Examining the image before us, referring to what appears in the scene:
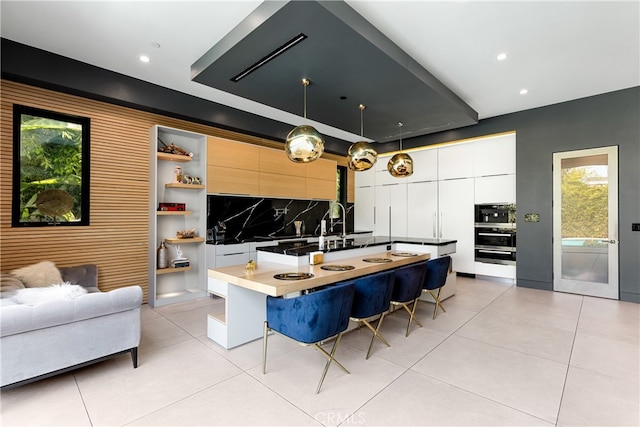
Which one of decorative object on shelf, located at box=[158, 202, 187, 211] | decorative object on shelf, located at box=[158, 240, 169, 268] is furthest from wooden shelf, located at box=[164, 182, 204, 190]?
decorative object on shelf, located at box=[158, 240, 169, 268]

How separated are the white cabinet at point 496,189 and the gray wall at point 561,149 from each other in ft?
0.44

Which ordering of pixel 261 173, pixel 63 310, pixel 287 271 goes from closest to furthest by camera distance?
pixel 63 310
pixel 287 271
pixel 261 173

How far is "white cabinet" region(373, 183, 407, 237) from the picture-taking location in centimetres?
674

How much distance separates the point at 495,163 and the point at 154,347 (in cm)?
588

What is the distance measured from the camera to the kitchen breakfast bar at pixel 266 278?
2.46 metres

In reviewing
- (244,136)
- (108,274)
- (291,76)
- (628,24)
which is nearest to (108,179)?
(108,274)

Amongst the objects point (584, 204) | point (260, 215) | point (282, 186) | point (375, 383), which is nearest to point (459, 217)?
point (584, 204)

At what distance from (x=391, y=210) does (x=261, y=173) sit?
3.18m

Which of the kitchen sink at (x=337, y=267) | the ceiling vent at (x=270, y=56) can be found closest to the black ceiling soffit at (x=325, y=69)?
the ceiling vent at (x=270, y=56)

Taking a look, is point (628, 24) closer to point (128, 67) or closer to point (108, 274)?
point (128, 67)

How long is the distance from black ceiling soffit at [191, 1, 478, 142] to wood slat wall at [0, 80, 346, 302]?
Answer: 1503 millimetres

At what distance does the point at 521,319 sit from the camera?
11.8ft

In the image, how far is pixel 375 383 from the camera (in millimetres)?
2240

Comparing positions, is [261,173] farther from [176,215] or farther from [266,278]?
[266,278]
